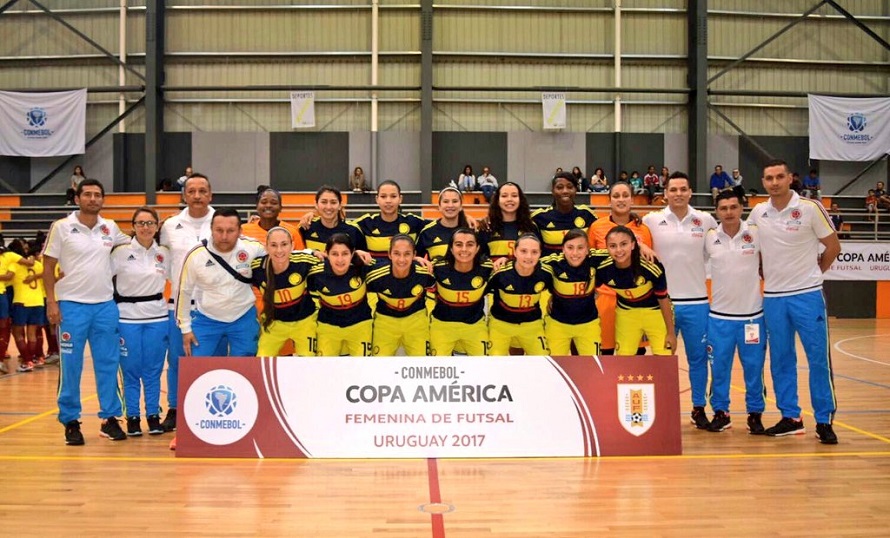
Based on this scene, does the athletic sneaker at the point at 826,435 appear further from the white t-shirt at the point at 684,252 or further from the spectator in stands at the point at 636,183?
the spectator in stands at the point at 636,183

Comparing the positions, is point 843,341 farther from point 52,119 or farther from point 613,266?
point 52,119

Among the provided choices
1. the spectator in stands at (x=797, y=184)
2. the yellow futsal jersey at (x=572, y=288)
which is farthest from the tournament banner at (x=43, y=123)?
the spectator in stands at (x=797, y=184)

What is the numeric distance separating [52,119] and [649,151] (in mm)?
17615

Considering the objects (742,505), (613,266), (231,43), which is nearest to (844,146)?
(231,43)

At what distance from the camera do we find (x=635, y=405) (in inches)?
236

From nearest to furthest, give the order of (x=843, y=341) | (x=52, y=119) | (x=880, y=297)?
(x=843, y=341)
(x=880, y=297)
(x=52, y=119)

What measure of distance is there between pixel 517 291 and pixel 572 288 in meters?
0.47

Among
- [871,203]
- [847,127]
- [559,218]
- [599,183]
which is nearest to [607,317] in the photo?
[559,218]

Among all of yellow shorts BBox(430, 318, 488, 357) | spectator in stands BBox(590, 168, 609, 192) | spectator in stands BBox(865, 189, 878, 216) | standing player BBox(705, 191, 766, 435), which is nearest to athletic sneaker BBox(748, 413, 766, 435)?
standing player BBox(705, 191, 766, 435)

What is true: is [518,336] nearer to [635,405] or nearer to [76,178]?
[635,405]

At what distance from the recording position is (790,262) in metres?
6.85

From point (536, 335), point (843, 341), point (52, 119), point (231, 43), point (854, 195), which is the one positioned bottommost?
point (843, 341)

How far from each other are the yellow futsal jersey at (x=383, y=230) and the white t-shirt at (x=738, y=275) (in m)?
2.87

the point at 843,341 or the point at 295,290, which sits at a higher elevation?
the point at 295,290
